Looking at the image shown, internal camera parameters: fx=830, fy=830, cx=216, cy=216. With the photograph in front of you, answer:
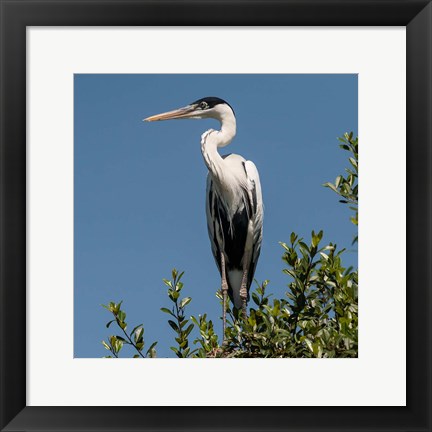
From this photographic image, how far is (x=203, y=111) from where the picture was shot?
8.60ft

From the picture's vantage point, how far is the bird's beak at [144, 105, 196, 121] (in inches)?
89.0

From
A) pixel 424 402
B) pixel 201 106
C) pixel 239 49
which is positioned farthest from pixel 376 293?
pixel 201 106

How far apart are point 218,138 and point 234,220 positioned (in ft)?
1.64

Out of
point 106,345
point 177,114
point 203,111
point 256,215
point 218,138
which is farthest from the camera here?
point 256,215

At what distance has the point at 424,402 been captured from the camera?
197 centimetres

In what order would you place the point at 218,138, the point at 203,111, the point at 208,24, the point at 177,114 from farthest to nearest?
the point at 218,138 < the point at 203,111 < the point at 177,114 < the point at 208,24

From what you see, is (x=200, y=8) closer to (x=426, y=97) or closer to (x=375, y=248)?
(x=426, y=97)

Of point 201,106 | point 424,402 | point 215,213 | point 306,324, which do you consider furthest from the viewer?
point 215,213

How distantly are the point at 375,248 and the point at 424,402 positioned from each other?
38 cm

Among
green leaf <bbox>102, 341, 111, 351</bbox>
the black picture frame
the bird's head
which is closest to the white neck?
the bird's head

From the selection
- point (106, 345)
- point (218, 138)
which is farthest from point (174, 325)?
point (218, 138)

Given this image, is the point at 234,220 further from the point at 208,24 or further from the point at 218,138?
the point at 208,24

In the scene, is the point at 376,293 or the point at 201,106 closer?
the point at 376,293

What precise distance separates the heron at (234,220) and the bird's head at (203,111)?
1.11ft
